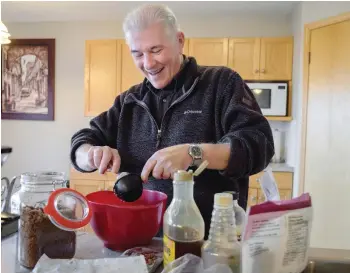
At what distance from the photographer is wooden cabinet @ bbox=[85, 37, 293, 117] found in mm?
3150

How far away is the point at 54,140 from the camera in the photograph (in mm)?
3762

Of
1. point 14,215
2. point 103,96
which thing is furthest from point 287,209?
point 103,96

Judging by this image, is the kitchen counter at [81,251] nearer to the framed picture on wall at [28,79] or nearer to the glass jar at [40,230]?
the glass jar at [40,230]

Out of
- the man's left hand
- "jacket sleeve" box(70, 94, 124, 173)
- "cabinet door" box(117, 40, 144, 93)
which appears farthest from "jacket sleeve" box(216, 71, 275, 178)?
"cabinet door" box(117, 40, 144, 93)

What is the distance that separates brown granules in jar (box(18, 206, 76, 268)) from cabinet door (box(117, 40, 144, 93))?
2657 mm

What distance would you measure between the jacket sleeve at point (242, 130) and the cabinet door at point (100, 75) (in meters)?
2.37

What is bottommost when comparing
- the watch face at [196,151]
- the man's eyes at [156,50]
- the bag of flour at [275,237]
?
the bag of flour at [275,237]

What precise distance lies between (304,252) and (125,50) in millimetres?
2957

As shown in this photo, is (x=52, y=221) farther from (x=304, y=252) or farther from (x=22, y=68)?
(x=22, y=68)

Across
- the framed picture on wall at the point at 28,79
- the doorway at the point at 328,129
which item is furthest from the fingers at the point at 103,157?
the framed picture on wall at the point at 28,79

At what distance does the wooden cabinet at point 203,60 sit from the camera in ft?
10.3

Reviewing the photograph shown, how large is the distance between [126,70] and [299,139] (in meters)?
1.56

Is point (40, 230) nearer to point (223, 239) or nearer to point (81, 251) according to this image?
point (81, 251)

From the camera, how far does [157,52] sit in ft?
3.50
